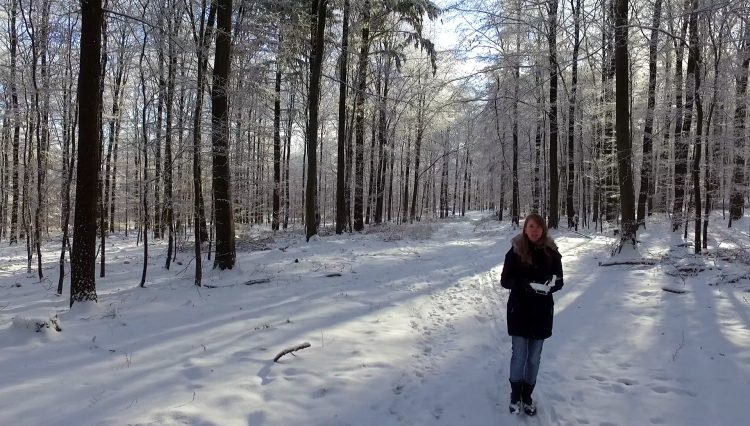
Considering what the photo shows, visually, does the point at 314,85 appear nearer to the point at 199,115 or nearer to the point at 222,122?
the point at 222,122

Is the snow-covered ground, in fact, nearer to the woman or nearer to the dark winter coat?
the woman

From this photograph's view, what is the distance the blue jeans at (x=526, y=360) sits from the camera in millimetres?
4039

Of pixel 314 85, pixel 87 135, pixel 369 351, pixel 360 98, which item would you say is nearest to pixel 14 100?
pixel 314 85

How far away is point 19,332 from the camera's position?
18.1 feet

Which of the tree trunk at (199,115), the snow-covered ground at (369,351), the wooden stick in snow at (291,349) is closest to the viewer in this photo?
the snow-covered ground at (369,351)

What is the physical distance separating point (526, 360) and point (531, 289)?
0.71 meters

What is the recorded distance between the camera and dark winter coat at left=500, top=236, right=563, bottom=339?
155 inches

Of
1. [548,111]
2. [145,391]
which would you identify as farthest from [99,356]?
[548,111]

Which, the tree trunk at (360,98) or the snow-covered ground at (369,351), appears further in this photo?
the tree trunk at (360,98)

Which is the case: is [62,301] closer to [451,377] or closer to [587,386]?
[451,377]

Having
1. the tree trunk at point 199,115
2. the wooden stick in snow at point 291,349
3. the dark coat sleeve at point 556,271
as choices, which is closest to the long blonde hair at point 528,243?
the dark coat sleeve at point 556,271

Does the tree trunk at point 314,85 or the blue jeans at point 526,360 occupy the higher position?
the tree trunk at point 314,85

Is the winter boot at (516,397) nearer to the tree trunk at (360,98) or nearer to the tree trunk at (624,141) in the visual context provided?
the tree trunk at (624,141)

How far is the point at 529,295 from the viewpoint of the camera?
400cm
